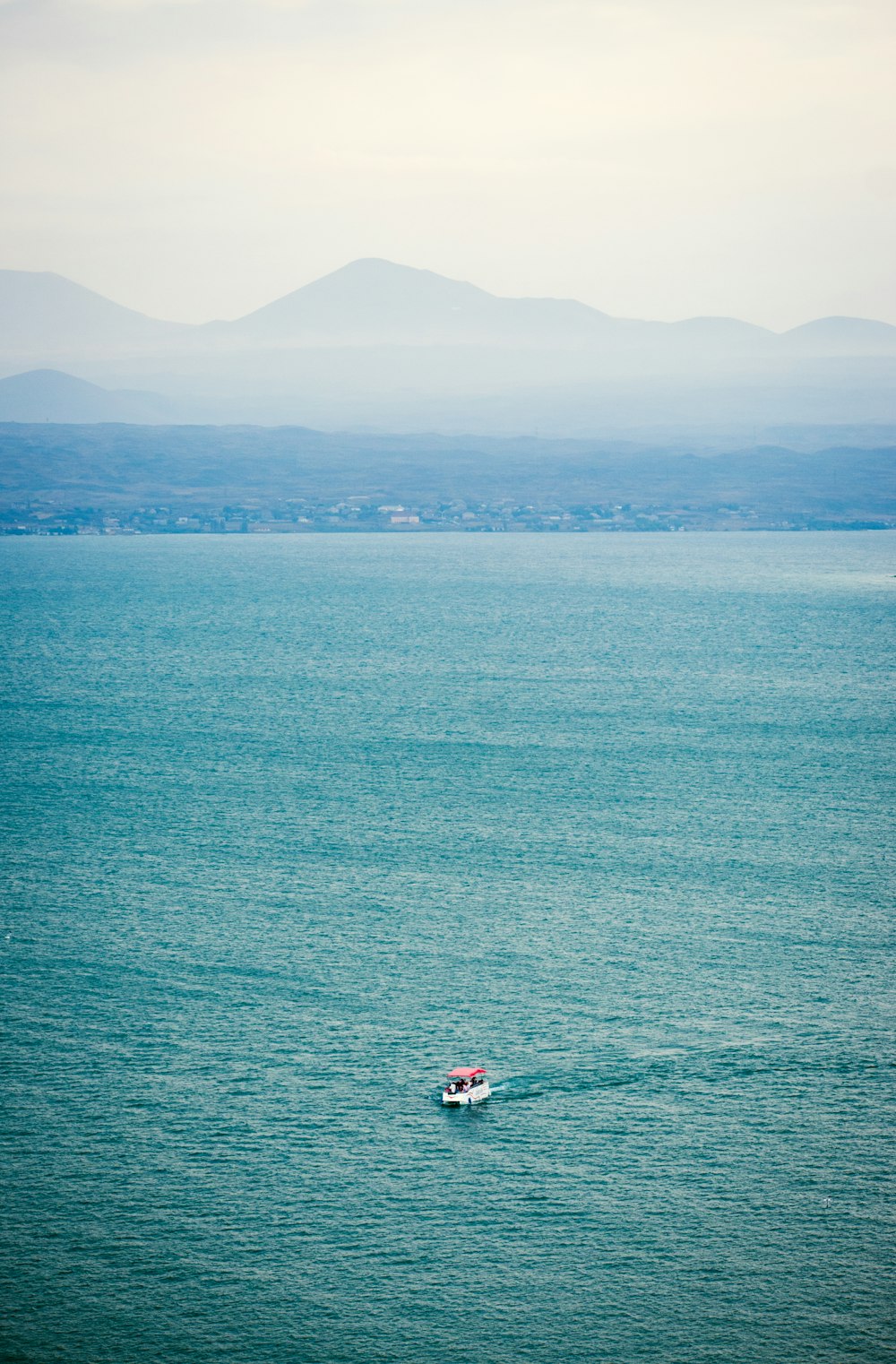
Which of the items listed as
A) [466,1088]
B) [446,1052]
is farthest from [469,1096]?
[446,1052]

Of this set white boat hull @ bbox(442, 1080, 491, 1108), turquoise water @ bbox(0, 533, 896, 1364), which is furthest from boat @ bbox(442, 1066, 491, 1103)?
turquoise water @ bbox(0, 533, 896, 1364)

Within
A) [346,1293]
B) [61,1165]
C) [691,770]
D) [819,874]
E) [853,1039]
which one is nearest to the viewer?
[346,1293]

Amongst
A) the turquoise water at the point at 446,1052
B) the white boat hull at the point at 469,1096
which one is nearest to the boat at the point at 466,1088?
the white boat hull at the point at 469,1096

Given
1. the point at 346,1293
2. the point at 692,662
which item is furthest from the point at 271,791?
the point at 692,662

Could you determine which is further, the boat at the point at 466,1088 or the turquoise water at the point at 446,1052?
the boat at the point at 466,1088

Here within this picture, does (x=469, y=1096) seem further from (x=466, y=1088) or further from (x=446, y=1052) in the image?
(x=446, y=1052)

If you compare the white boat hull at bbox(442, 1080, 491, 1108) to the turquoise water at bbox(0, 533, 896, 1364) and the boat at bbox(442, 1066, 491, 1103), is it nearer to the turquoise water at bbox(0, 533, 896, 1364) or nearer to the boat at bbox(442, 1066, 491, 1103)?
the boat at bbox(442, 1066, 491, 1103)

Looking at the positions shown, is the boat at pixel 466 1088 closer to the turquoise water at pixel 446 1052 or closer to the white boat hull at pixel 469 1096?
the white boat hull at pixel 469 1096

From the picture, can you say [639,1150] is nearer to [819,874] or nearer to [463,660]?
[819,874]
